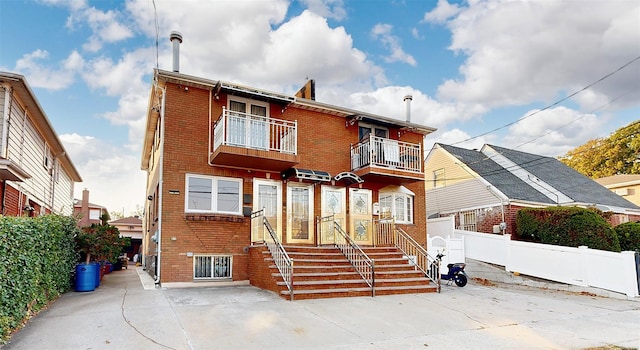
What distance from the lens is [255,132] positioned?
13.6 m

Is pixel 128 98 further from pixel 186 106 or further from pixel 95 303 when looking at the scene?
pixel 95 303

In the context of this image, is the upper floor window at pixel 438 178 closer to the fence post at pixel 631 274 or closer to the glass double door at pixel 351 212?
the glass double door at pixel 351 212

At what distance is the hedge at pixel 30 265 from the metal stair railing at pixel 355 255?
7741mm

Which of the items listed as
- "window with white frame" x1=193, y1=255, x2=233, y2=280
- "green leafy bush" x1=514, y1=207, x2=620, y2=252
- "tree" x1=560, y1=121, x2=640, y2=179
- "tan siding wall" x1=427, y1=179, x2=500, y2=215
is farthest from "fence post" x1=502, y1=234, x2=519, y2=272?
"tree" x1=560, y1=121, x2=640, y2=179

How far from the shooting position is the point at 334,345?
22.4ft

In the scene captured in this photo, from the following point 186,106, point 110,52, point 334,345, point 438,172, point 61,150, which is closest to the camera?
point 334,345

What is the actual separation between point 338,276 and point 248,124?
5414 millimetres

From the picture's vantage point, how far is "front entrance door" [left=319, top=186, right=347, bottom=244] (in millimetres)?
15033

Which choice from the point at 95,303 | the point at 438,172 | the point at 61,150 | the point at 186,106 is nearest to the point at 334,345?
the point at 95,303

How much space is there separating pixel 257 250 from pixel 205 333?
534 cm

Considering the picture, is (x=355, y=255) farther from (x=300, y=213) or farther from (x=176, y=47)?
(x=176, y=47)

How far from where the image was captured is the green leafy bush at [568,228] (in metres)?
15.7

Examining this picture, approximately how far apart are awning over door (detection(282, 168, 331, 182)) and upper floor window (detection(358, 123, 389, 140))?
9.15 feet

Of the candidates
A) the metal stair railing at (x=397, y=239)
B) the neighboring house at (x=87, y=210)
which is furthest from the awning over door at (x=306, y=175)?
the neighboring house at (x=87, y=210)
